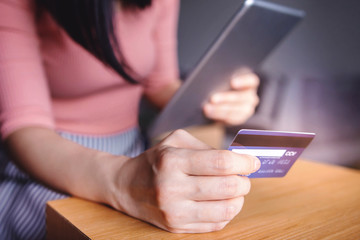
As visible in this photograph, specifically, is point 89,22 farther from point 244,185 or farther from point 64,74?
point 244,185

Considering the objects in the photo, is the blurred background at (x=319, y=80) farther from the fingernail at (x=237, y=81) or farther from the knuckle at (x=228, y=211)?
the knuckle at (x=228, y=211)

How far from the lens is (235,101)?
78cm

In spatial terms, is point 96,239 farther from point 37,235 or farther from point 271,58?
point 271,58

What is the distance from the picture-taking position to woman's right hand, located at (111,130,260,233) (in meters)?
0.32

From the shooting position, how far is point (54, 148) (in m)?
0.45

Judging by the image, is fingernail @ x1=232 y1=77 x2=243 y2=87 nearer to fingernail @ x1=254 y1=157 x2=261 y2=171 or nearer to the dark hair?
the dark hair

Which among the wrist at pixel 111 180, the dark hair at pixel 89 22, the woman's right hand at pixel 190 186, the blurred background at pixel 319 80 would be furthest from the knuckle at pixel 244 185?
the blurred background at pixel 319 80

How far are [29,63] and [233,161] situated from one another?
42 centimetres

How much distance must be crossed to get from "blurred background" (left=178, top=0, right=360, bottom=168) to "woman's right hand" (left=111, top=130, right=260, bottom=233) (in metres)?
0.76

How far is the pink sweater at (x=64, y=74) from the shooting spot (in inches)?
20.9

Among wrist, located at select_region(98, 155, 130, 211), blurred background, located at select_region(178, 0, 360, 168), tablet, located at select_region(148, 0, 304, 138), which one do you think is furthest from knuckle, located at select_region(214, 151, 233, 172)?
blurred background, located at select_region(178, 0, 360, 168)

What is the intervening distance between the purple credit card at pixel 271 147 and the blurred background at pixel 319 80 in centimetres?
72

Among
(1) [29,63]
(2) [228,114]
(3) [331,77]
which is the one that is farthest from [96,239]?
(3) [331,77]

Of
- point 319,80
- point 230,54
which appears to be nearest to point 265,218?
point 230,54
